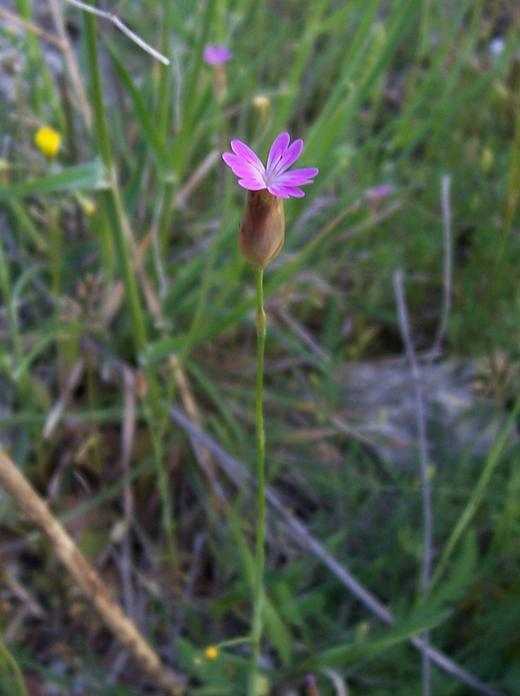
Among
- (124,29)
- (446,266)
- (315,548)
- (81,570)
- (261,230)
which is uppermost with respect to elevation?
(124,29)

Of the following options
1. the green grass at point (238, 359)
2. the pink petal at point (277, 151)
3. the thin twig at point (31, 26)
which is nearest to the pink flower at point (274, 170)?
the pink petal at point (277, 151)

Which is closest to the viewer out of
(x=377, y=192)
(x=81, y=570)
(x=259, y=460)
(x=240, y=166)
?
(x=240, y=166)

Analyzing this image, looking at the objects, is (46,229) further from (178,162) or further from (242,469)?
(242,469)

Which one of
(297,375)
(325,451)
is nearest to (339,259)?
(297,375)

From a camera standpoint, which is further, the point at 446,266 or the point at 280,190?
the point at 446,266

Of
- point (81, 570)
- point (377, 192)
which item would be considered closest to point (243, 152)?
point (81, 570)

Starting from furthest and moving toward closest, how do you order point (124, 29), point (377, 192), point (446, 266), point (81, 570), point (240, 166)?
point (377, 192), point (446, 266), point (81, 570), point (124, 29), point (240, 166)

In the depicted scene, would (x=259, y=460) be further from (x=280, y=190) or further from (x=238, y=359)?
(x=238, y=359)

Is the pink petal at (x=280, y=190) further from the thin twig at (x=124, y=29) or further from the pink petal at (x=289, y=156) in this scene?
the thin twig at (x=124, y=29)
